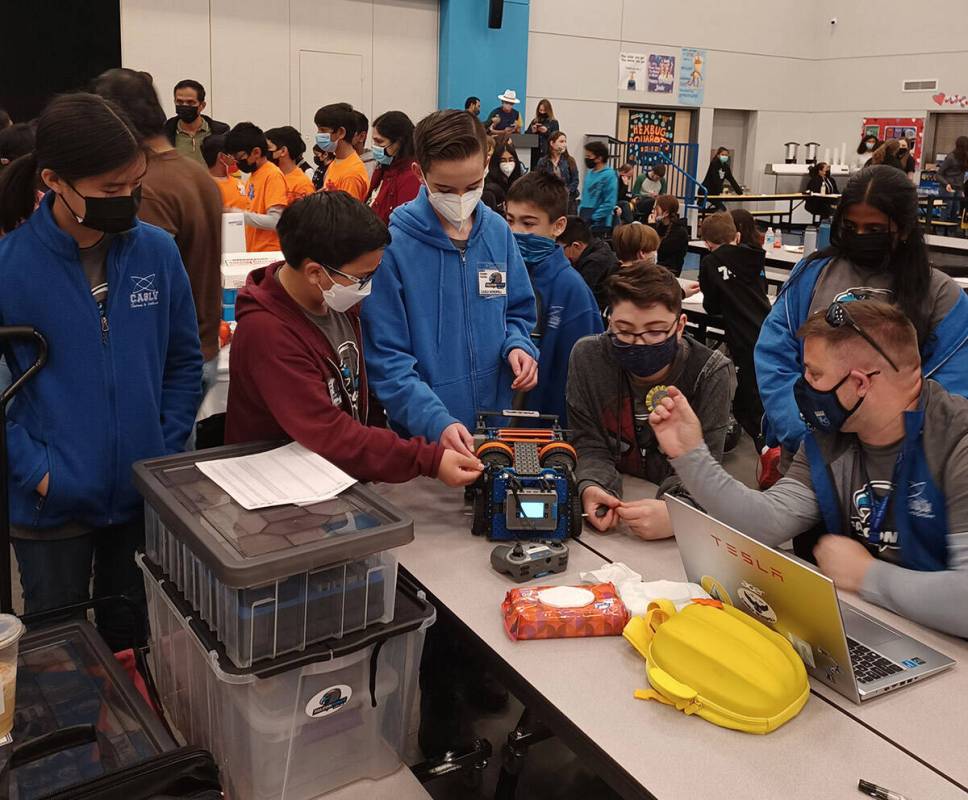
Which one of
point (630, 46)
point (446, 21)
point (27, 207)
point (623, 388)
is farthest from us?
point (630, 46)

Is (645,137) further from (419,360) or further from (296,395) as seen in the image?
(296,395)

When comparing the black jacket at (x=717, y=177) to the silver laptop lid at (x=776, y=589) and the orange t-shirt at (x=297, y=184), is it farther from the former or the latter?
the silver laptop lid at (x=776, y=589)

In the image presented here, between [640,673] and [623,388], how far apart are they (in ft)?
3.05

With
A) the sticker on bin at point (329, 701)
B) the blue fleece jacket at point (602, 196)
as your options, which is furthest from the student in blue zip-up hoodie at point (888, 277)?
the blue fleece jacket at point (602, 196)

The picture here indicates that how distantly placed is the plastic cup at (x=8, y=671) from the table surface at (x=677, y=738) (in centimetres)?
69

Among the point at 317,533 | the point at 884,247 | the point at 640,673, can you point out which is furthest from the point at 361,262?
the point at 884,247

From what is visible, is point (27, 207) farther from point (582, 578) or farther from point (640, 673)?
point (640, 673)

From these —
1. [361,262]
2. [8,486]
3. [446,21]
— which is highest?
[446,21]

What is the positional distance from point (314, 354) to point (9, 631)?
778 millimetres

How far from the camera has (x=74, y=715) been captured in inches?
54.9

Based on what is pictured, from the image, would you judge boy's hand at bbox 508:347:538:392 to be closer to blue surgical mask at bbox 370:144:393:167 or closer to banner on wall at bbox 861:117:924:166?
blue surgical mask at bbox 370:144:393:167

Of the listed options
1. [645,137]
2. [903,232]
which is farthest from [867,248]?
[645,137]

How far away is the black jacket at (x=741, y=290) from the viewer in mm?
4734

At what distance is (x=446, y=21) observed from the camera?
36.7 ft
